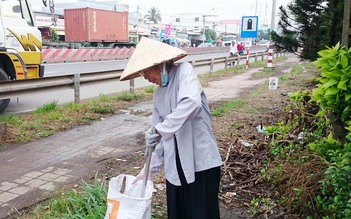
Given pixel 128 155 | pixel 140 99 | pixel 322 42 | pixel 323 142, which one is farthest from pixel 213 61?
pixel 323 142

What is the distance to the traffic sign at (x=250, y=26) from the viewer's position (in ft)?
49.2

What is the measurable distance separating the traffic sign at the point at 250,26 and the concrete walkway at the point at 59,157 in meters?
9.95

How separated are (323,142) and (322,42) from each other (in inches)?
94.8

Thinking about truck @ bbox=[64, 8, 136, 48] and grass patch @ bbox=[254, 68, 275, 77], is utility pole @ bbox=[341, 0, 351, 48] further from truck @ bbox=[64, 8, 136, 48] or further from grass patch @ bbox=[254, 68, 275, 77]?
truck @ bbox=[64, 8, 136, 48]

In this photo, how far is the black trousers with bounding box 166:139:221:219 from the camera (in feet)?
7.47

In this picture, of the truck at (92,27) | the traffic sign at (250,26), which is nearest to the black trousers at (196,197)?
the traffic sign at (250,26)

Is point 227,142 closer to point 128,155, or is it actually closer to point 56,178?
point 128,155

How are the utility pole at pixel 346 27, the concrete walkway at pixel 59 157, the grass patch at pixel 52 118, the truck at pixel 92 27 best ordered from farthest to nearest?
the truck at pixel 92 27 < the grass patch at pixel 52 118 < the concrete walkway at pixel 59 157 < the utility pole at pixel 346 27

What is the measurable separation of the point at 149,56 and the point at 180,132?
52cm

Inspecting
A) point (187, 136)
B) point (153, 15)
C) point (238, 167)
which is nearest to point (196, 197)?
point (187, 136)

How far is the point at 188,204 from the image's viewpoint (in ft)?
7.73

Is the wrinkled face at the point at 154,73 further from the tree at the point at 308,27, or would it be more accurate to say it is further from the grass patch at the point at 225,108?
the grass patch at the point at 225,108

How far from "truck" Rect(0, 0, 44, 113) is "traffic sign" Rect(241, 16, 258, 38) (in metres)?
9.71

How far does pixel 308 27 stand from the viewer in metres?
5.28
